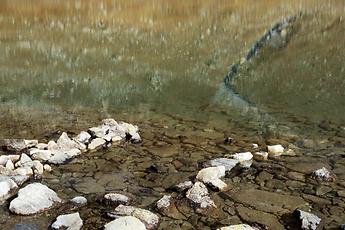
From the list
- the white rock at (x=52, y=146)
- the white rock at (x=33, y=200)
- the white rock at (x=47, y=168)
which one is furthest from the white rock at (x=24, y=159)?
the white rock at (x=33, y=200)

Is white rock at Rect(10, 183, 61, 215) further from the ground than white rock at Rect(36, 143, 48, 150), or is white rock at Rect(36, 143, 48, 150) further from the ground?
white rock at Rect(10, 183, 61, 215)

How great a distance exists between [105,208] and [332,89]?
1215cm

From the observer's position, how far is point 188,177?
9531 millimetres

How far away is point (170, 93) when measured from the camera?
1658 centimetres

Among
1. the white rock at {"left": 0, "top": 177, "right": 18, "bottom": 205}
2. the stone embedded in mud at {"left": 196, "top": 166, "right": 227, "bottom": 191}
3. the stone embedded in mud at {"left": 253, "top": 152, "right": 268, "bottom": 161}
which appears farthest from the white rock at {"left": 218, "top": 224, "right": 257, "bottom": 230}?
the white rock at {"left": 0, "top": 177, "right": 18, "bottom": 205}

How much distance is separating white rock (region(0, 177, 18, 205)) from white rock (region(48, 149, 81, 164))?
4.48ft

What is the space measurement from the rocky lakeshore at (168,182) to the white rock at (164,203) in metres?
0.02

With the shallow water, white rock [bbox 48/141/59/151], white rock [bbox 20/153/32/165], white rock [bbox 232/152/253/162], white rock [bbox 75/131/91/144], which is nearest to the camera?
the shallow water

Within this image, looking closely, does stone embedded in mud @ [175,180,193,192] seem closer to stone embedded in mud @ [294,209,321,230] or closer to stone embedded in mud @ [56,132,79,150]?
stone embedded in mud @ [294,209,321,230]

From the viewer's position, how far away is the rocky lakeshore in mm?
7824

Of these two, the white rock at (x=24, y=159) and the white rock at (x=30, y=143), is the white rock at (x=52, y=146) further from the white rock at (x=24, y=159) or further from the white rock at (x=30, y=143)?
the white rock at (x=24, y=159)

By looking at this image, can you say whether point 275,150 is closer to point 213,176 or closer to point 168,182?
point 213,176

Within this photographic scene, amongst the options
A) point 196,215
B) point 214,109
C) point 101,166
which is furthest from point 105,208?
point 214,109

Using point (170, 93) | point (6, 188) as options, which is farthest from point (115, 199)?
point (170, 93)
